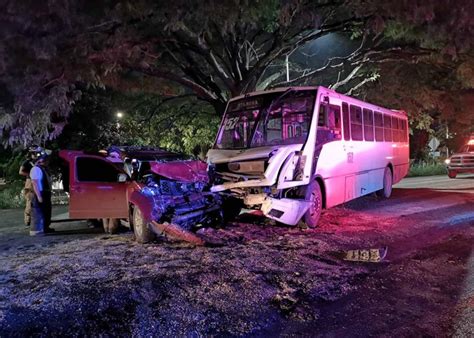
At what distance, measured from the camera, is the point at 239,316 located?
502cm

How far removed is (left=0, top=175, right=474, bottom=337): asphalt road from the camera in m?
4.83

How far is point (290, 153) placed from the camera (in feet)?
29.6

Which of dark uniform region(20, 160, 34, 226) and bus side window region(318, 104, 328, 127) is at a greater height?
bus side window region(318, 104, 328, 127)

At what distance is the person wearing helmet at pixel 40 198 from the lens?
33.2ft

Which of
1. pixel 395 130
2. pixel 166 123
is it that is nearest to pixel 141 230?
→ pixel 395 130

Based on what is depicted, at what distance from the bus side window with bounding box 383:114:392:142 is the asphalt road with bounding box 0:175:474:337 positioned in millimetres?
5311

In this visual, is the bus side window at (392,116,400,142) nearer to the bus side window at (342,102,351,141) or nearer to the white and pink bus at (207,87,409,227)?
the white and pink bus at (207,87,409,227)

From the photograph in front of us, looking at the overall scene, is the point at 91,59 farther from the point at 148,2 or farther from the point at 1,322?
the point at 1,322

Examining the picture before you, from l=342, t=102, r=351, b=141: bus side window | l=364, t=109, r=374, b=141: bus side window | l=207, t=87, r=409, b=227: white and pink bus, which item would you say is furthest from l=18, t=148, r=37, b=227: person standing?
l=364, t=109, r=374, b=141: bus side window

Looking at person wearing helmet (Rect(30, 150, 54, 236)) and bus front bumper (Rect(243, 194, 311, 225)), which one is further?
person wearing helmet (Rect(30, 150, 54, 236))

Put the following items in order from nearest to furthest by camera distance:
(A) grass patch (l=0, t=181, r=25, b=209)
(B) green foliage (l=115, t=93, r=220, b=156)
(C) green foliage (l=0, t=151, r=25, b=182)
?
1. (A) grass patch (l=0, t=181, r=25, b=209)
2. (C) green foliage (l=0, t=151, r=25, b=182)
3. (B) green foliage (l=115, t=93, r=220, b=156)

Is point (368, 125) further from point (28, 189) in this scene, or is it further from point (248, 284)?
point (28, 189)

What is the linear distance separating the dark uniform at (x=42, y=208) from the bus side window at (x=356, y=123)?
7.17 meters

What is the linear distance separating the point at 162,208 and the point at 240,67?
34.0ft
